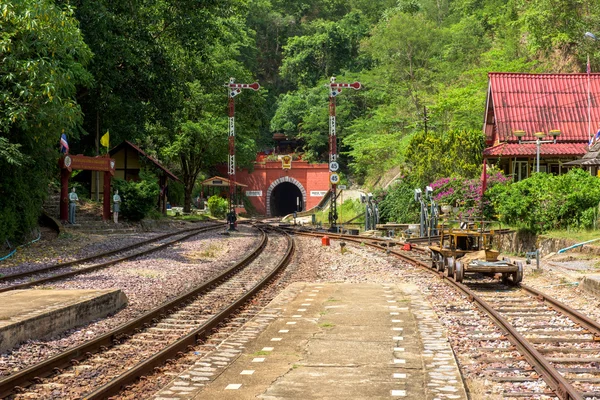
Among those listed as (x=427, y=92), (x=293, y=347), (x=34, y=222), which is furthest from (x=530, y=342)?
(x=427, y=92)

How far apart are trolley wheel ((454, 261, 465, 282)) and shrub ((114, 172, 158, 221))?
2141 centimetres

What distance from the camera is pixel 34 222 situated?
23953mm

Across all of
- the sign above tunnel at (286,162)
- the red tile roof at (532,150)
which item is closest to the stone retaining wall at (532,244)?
the red tile roof at (532,150)

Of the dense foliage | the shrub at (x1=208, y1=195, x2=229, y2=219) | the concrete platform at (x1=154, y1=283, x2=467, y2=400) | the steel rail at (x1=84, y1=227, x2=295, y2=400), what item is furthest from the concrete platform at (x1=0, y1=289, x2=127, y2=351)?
the shrub at (x1=208, y1=195, x2=229, y2=219)

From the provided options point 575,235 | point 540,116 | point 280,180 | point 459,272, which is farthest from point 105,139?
point 280,180

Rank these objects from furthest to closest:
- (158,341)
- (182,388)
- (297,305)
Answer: (297,305) → (158,341) → (182,388)

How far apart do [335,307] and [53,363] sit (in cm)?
543

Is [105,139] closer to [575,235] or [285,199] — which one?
[575,235]

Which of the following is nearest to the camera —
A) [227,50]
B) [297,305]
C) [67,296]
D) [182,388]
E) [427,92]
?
[182,388]

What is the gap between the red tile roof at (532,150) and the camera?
123 feet

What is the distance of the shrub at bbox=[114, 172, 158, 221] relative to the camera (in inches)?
1342

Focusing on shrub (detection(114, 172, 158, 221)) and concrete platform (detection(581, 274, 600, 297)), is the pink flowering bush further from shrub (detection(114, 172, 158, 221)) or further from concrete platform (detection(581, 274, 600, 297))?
concrete platform (detection(581, 274, 600, 297))

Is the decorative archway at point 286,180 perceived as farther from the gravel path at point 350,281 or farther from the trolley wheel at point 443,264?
the trolley wheel at point 443,264

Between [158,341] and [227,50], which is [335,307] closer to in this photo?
[158,341]
